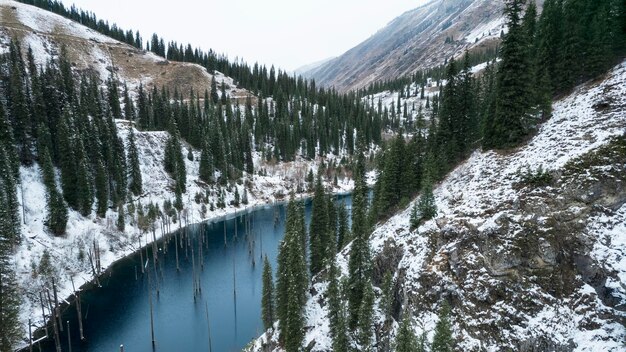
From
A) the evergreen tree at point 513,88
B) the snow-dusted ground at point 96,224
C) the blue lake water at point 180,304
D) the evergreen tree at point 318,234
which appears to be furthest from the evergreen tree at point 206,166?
the evergreen tree at point 513,88

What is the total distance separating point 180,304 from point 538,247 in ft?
199

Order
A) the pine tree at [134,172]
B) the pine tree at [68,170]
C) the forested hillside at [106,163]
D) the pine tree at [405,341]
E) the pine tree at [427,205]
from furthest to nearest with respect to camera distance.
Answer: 1. the pine tree at [134,172]
2. the pine tree at [68,170]
3. the forested hillside at [106,163]
4. the pine tree at [427,205]
5. the pine tree at [405,341]

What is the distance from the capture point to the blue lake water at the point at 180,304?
54.8m

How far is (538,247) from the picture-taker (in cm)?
2988

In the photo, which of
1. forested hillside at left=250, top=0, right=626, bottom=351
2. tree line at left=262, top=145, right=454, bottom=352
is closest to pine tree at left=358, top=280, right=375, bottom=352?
tree line at left=262, top=145, right=454, bottom=352

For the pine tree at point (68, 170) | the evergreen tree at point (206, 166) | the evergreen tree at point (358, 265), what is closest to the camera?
the evergreen tree at point (358, 265)

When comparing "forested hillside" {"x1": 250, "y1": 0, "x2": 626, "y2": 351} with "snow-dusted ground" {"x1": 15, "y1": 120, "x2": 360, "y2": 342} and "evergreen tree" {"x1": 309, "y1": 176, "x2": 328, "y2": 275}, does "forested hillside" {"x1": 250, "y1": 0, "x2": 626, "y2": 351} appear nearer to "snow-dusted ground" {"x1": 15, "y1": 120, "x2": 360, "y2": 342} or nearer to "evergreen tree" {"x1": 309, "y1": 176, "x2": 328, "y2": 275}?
"evergreen tree" {"x1": 309, "y1": 176, "x2": 328, "y2": 275}

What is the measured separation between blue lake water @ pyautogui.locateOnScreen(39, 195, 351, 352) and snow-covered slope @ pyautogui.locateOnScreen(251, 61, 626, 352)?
77.4 feet

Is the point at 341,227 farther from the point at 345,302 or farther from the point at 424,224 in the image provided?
the point at 424,224

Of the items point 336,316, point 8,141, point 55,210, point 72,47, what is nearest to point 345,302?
point 336,316

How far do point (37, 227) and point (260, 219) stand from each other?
2336 inches

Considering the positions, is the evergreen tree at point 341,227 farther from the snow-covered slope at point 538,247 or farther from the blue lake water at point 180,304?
the snow-covered slope at point 538,247

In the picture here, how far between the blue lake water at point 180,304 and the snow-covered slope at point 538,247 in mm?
23602

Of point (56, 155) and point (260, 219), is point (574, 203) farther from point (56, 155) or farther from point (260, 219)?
point (56, 155)
